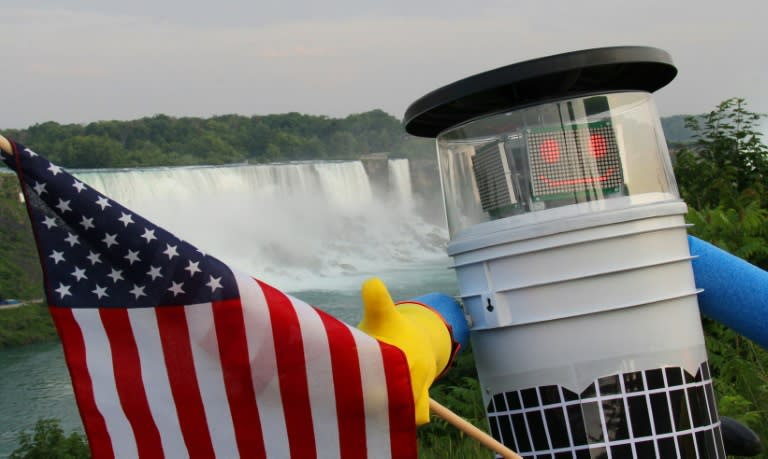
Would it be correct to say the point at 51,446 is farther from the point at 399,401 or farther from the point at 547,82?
the point at 547,82

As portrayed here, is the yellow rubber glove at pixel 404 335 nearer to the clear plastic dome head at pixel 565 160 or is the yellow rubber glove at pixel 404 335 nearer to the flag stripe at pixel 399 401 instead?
the flag stripe at pixel 399 401

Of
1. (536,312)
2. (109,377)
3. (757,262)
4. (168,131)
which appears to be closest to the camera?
(109,377)

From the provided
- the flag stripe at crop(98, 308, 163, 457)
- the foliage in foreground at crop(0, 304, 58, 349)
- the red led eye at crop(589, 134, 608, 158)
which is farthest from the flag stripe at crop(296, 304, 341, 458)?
the foliage in foreground at crop(0, 304, 58, 349)

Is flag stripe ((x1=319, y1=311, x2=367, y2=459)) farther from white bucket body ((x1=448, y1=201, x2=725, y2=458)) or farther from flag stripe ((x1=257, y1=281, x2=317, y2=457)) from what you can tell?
white bucket body ((x1=448, y1=201, x2=725, y2=458))

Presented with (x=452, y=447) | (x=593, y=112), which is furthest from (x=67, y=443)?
(x=593, y=112)

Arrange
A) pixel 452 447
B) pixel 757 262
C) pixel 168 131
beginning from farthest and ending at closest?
pixel 168 131 → pixel 757 262 → pixel 452 447

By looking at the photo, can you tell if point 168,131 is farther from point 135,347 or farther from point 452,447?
point 135,347
